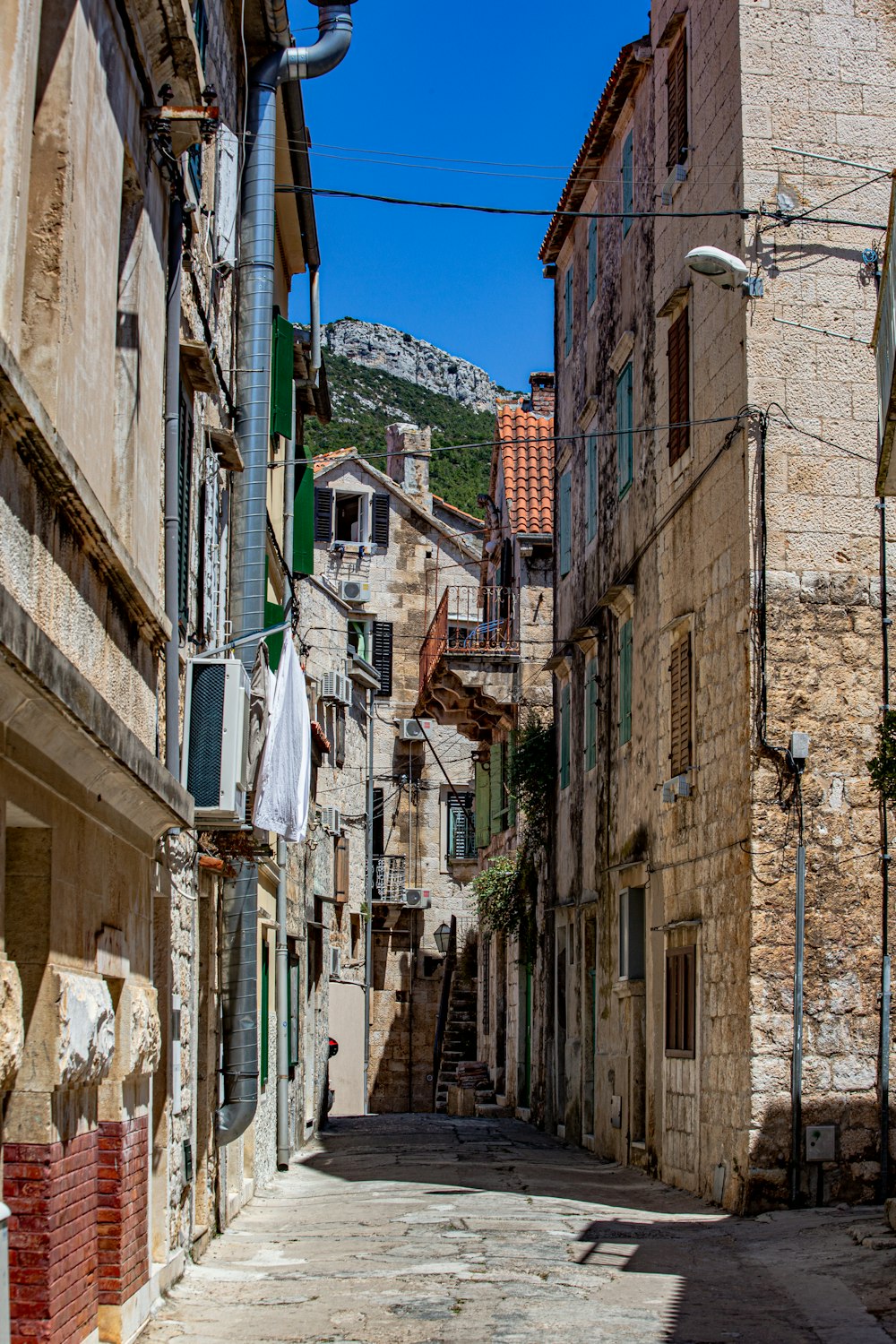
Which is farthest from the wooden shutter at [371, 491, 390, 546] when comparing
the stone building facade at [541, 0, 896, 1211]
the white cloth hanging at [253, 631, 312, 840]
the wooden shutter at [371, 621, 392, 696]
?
the white cloth hanging at [253, 631, 312, 840]

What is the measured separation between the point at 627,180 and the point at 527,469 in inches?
394

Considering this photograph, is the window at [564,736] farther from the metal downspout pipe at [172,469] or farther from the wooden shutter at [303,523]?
the metal downspout pipe at [172,469]

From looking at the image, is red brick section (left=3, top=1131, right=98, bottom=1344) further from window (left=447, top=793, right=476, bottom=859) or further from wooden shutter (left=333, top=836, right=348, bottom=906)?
window (left=447, top=793, right=476, bottom=859)

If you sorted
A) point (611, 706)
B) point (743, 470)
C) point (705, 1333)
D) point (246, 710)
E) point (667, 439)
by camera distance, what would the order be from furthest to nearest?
point (611, 706) < point (667, 439) < point (743, 470) < point (246, 710) < point (705, 1333)

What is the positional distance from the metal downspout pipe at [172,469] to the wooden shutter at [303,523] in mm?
9353

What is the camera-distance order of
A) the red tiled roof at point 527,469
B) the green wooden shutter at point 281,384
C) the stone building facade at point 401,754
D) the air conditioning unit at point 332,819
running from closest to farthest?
the green wooden shutter at point 281,384 → the air conditioning unit at point 332,819 → the red tiled roof at point 527,469 → the stone building facade at point 401,754

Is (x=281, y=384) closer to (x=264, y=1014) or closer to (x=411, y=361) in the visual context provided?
(x=264, y=1014)

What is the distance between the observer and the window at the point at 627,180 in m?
20.0

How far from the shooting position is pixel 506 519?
98.1 ft

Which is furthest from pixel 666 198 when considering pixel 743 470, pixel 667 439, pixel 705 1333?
pixel 705 1333

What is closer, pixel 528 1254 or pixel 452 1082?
pixel 528 1254

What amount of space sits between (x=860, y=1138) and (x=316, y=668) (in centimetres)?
1754

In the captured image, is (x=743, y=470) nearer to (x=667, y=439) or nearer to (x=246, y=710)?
(x=667, y=439)

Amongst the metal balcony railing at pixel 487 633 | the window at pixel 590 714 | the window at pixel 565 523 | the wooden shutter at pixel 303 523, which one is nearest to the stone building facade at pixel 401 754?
the metal balcony railing at pixel 487 633
